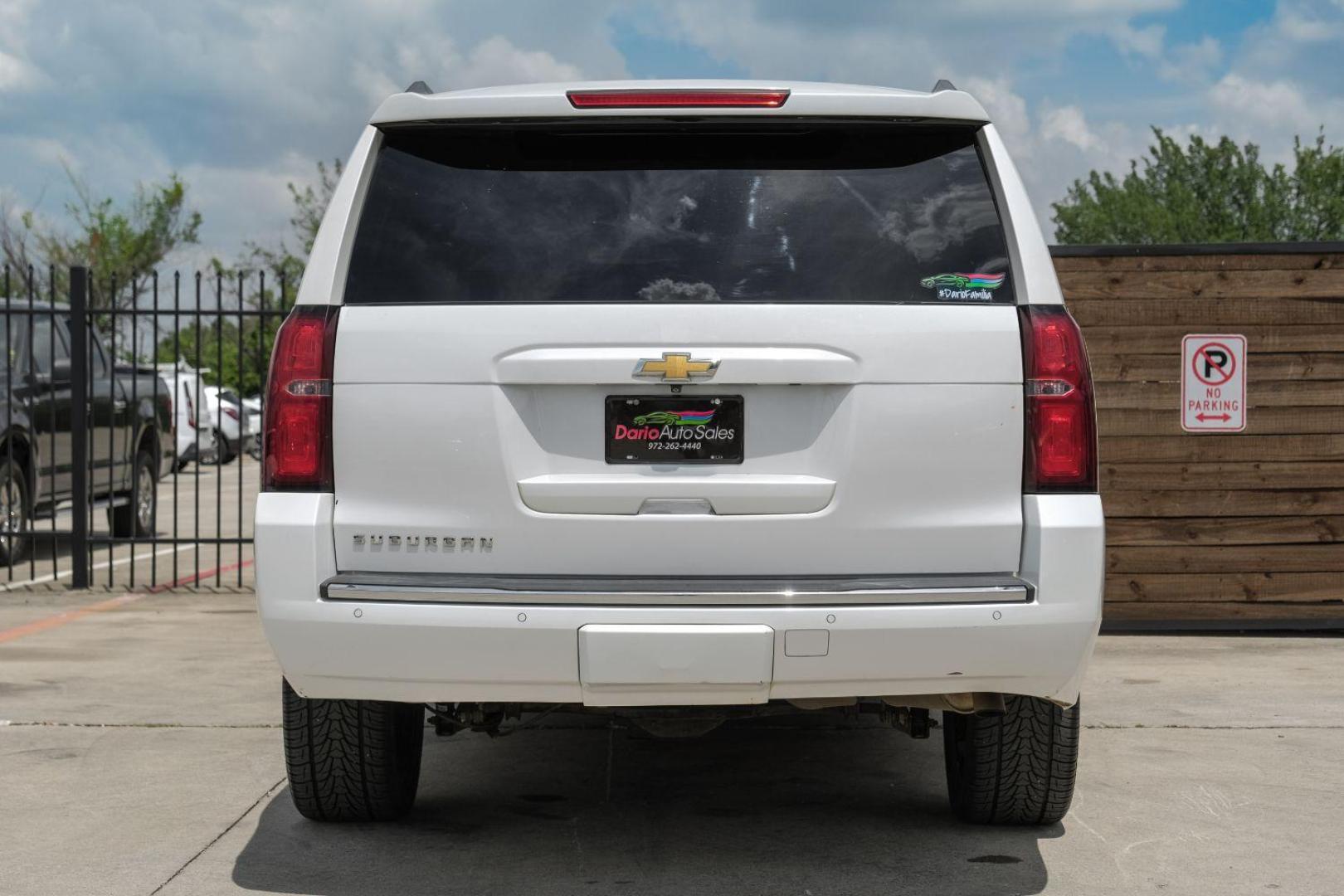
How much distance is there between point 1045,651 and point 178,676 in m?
4.91

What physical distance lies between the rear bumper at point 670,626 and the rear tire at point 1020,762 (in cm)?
60

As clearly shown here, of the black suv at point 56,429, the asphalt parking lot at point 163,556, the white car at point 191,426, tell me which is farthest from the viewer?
the white car at point 191,426

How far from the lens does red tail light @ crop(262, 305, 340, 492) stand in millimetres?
3922

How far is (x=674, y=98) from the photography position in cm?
400

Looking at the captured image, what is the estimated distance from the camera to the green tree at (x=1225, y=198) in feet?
172

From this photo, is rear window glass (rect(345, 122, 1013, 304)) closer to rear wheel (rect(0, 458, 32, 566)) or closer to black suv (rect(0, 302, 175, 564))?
black suv (rect(0, 302, 175, 564))

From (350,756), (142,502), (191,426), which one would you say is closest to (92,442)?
(142,502)

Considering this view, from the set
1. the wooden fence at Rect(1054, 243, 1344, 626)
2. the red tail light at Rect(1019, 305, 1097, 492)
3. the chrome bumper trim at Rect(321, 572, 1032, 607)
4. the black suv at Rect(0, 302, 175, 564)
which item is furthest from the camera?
the black suv at Rect(0, 302, 175, 564)

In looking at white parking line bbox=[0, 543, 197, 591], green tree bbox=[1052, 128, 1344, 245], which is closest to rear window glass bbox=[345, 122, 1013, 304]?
white parking line bbox=[0, 543, 197, 591]

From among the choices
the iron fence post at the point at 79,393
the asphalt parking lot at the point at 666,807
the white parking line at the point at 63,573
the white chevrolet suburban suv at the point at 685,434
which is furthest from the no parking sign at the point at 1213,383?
the iron fence post at the point at 79,393

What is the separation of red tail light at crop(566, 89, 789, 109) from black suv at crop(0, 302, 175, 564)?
7485 millimetres

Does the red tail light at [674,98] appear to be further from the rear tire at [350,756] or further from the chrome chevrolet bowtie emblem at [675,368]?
the rear tire at [350,756]

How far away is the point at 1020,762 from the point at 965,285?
1480 millimetres

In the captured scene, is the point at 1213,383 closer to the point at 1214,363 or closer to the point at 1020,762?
the point at 1214,363
